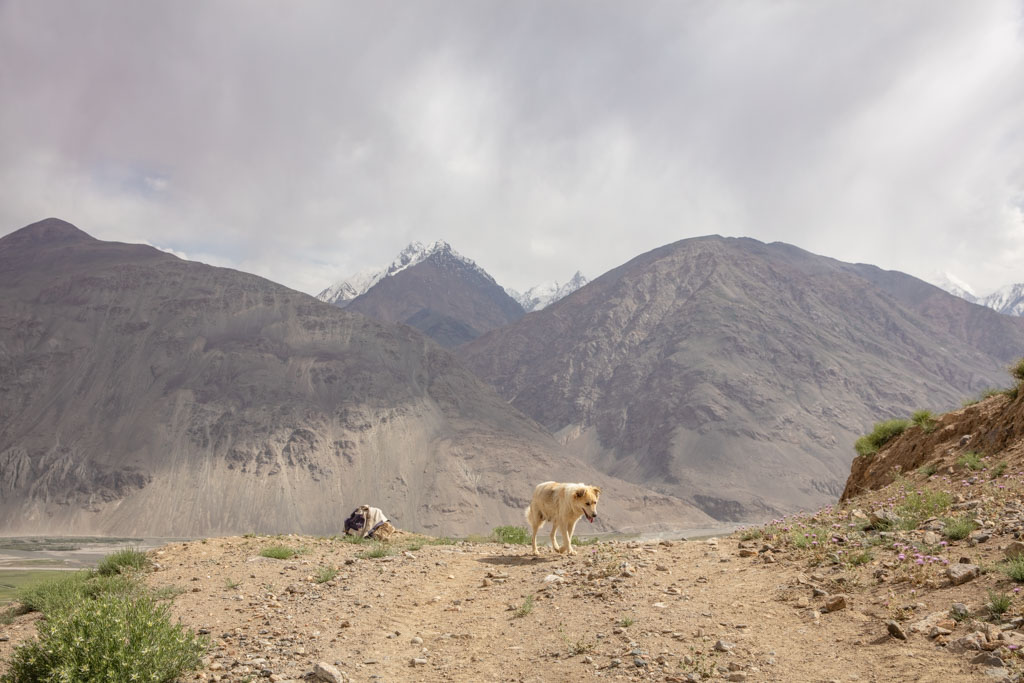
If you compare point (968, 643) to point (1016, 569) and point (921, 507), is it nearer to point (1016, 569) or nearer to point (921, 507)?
point (1016, 569)

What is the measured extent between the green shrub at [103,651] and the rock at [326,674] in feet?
4.94

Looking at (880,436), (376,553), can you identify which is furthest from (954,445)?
(376,553)

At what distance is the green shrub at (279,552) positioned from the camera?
43.2 feet

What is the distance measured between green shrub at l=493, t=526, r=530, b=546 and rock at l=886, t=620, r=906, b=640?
453 inches

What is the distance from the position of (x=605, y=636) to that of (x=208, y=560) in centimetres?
973

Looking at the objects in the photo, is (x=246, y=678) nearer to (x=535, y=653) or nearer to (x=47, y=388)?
(x=535, y=653)

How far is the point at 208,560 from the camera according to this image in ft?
43.1

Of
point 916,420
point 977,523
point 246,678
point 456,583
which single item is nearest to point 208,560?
point 456,583

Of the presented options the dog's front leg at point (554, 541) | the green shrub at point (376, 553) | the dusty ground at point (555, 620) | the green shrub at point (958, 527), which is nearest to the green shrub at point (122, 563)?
the dusty ground at point (555, 620)

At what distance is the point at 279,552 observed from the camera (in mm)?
13234

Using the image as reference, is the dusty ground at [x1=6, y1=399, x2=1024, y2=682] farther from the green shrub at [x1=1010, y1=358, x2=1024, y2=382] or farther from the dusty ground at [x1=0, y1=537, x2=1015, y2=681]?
the green shrub at [x1=1010, y1=358, x2=1024, y2=382]

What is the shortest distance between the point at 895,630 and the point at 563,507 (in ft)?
23.7

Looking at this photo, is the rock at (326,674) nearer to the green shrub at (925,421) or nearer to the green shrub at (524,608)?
the green shrub at (524,608)

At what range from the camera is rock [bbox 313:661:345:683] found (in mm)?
6551
